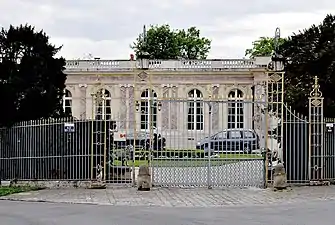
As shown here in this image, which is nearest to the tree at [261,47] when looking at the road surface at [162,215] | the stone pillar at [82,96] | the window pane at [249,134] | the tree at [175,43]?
the tree at [175,43]

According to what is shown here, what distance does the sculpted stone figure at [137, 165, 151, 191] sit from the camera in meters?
19.5

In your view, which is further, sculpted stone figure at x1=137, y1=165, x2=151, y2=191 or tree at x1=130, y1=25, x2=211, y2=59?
tree at x1=130, y1=25, x2=211, y2=59

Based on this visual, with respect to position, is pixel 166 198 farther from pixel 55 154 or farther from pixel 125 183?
pixel 55 154

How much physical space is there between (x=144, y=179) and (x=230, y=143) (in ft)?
10.3

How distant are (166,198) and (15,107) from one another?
21.7 ft

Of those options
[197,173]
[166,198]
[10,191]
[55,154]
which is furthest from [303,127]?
[10,191]

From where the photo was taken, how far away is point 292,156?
66.7 feet

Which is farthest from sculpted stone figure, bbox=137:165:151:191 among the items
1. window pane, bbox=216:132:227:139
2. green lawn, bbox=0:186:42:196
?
green lawn, bbox=0:186:42:196

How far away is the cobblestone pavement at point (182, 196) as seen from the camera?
16703 mm

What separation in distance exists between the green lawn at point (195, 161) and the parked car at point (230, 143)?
0.59ft

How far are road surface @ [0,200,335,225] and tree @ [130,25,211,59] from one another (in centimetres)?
6084

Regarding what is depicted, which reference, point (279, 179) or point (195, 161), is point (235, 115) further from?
point (279, 179)

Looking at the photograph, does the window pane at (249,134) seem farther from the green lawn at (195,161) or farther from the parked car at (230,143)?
the green lawn at (195,161)

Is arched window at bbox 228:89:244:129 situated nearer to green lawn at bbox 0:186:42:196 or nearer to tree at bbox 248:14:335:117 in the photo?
tree at bbox 248:14:335:117
